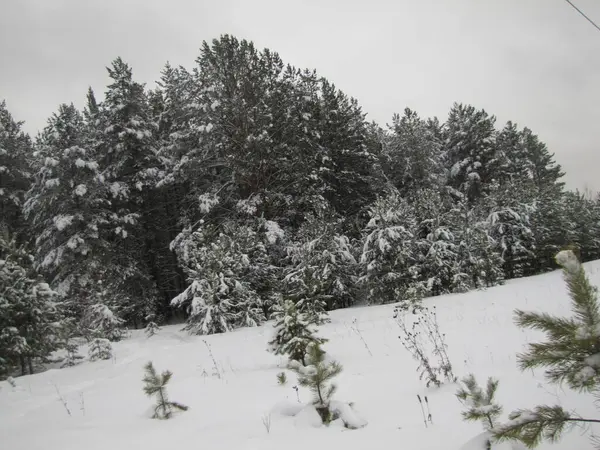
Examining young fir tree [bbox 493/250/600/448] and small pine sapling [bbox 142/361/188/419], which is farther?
small pine sapling [bbox 142/361/188/419]

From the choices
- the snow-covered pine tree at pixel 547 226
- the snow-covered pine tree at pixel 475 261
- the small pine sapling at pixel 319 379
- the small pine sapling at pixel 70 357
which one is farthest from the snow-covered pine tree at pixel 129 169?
the snow-covered pine tree at pixel 547 226

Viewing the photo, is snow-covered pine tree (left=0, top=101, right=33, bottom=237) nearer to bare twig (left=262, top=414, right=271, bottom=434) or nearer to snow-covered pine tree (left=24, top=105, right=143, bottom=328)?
snow-covered pine tree (left=24, top=105, right=143, bottom=328)

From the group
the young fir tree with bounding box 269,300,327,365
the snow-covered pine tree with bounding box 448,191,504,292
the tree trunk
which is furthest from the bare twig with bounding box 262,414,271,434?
the snow-covered pine tree with bounding box 448,191,504,292

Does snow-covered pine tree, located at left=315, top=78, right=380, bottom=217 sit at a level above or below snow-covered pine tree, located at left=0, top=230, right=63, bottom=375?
above

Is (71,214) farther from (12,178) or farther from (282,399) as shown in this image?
(282,399)

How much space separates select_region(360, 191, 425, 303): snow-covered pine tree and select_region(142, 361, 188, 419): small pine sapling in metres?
11.0

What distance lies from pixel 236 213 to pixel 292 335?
1242 cm

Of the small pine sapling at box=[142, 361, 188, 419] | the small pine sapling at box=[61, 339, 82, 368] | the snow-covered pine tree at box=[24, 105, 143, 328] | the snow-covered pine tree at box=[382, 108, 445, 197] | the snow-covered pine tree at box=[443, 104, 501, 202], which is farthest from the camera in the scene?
the snow-covered pine tree at box=[443, 104, 501, 202]

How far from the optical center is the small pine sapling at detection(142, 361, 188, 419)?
410cm

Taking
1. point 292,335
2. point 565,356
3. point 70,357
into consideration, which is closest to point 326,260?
point 292,335

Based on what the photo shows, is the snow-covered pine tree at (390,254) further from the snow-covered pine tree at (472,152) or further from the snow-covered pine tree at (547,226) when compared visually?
the snow-covered pine tree at (472,152)

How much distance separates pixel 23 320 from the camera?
9.26m

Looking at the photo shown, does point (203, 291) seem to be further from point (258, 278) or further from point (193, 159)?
point (193, 159)

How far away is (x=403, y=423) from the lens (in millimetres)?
3143
